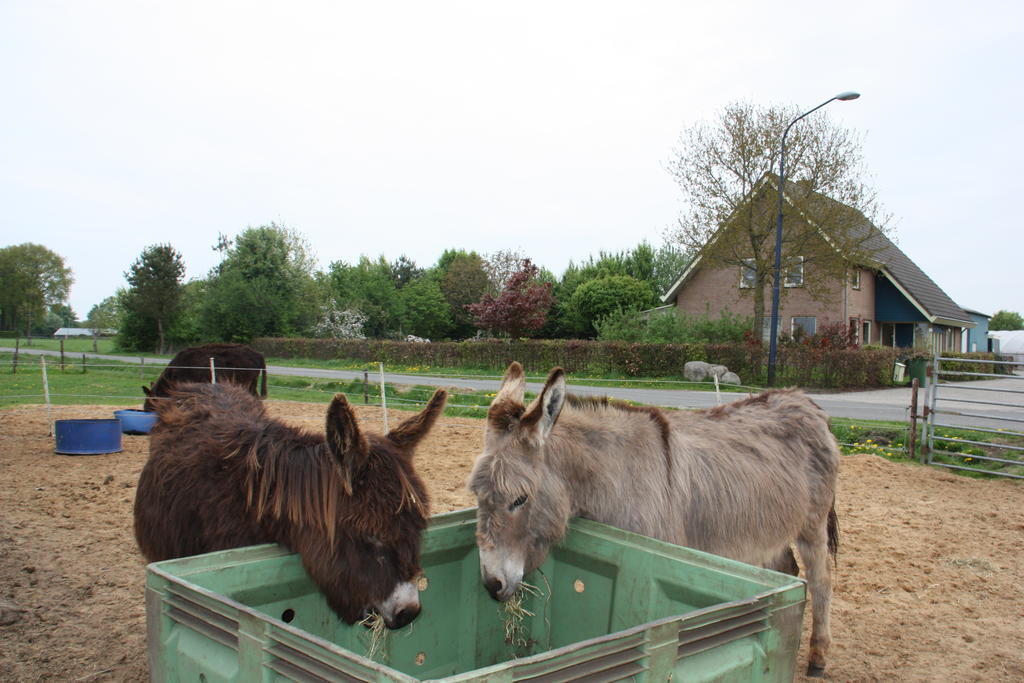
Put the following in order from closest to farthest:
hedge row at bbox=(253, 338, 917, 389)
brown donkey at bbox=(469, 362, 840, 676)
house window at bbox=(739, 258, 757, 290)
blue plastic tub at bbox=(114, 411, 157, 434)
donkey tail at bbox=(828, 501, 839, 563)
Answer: brown donkey at bbox=(469, 362, 840, 676) → donkey tail at bbox=(828, 501, 839, 563) → blue plastic tub at bbox=(114, 411, 157, 434) → hedge row at bbox=(253, 338, 917, 389) → house window at bbox=(739, 258, 757, 290)

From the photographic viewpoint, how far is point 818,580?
3.96m

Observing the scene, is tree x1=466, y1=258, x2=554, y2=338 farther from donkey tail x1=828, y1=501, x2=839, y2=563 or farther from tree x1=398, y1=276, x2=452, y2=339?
donkey tail x1=828, y1=501, x2=839, y2=563

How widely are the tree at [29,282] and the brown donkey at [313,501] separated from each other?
65.2 m

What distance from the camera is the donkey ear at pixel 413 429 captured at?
2.63 meters

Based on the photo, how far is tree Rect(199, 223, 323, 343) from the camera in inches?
1425

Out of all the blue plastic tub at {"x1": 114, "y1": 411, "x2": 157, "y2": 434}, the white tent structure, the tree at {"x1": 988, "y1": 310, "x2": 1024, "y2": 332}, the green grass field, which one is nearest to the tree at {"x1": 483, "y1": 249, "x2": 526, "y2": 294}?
the green grass field

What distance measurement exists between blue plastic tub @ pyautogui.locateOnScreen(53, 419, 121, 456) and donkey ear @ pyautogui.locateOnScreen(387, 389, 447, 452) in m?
8.43

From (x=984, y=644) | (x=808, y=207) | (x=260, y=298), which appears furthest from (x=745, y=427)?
(x=260, y=298)

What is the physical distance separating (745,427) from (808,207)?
20.4 metres

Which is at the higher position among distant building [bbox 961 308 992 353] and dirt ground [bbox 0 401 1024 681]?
distant building [bbox 961 308 992 353]

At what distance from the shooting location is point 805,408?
4.27 m

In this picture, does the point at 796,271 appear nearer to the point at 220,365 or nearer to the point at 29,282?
the point at 220,365

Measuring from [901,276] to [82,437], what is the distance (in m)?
30.2

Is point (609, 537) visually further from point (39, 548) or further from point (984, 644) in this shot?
point (39, 548)
